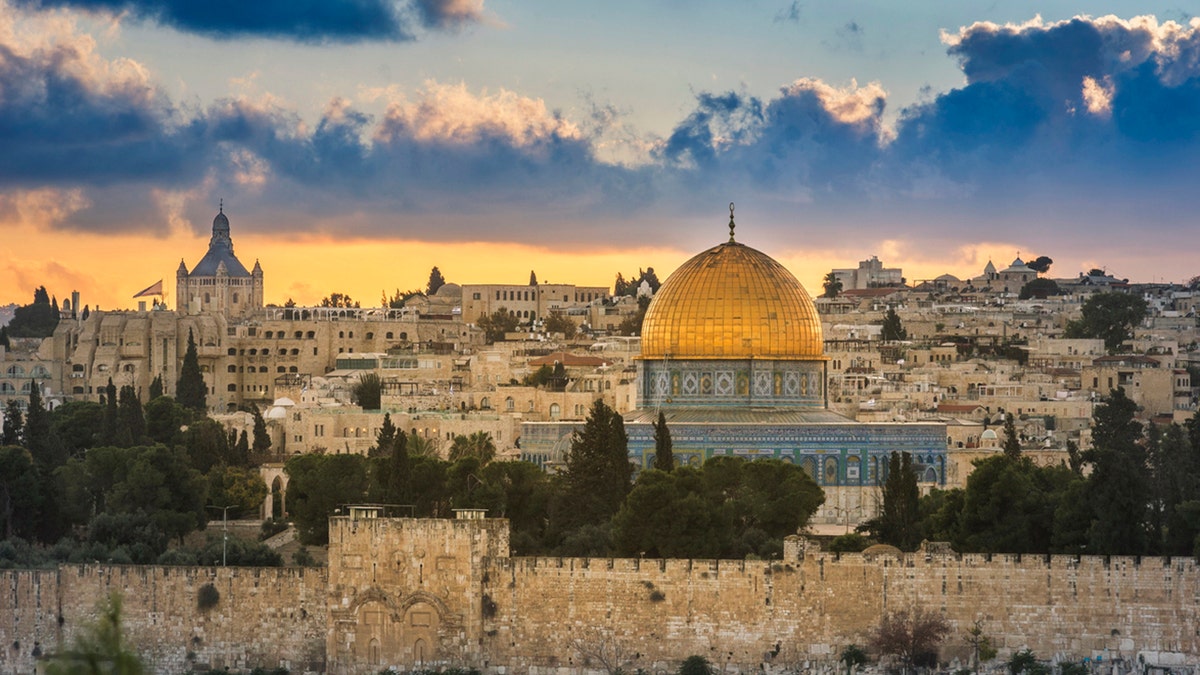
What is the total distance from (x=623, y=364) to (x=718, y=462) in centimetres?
2519

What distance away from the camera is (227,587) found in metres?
38.2

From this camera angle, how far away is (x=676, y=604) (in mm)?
37125

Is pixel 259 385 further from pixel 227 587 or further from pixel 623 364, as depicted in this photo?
pixel 227 587

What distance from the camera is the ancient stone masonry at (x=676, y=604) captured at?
3650cm

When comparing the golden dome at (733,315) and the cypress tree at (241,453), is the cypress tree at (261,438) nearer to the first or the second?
the cypress tree at (241,453)

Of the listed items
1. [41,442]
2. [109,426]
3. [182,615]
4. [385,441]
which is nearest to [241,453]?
[109,426]

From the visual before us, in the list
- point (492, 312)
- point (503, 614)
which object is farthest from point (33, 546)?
point (492, 312)

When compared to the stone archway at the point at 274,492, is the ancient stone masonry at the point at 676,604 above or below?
below

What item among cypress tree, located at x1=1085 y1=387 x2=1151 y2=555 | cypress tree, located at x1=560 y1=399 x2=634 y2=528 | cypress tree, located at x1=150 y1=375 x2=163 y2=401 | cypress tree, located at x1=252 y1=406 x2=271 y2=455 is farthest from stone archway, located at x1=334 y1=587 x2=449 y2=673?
cypress tree, located at x1=150 y1=375 x2=163 y2=401

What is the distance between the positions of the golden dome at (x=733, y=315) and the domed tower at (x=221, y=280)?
190ft

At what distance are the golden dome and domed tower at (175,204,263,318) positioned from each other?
57.8 metres

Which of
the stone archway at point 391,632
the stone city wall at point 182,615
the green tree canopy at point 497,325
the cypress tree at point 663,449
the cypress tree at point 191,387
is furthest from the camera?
the green tree canopy at point 497,325

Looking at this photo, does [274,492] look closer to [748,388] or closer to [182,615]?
[748,388]

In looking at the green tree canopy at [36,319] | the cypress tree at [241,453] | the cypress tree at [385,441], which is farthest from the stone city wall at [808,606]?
the green tree canopy at [36,319]
